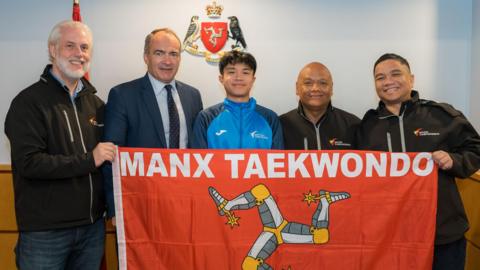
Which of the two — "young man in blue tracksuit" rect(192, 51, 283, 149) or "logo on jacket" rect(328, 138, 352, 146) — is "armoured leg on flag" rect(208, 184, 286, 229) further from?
"logo on jacket" rect(328, 138, 352, 146)

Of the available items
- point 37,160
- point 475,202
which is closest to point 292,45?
point 475,202

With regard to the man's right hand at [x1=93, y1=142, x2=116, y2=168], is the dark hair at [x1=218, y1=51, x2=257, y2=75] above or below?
above

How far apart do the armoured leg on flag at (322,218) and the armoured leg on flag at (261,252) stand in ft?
0.80

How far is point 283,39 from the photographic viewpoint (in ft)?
12.5

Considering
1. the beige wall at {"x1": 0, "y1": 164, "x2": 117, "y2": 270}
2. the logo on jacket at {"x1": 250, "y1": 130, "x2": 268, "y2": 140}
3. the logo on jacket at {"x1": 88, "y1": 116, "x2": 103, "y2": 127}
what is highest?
the logo on jacket at {"x1": 88, "y1": 116, "x2": 103, "y2": 127}

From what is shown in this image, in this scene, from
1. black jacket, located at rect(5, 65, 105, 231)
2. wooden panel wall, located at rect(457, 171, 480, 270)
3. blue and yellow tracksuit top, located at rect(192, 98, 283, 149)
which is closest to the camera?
black jacket, located at rect(5, 65, 105, 231)

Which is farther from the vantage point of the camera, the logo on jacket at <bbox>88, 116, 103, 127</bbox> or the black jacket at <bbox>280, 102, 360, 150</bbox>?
the black jacket at <bbox>280, 102, 360, 150</bbox>

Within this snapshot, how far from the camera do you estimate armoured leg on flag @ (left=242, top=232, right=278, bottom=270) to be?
248 cm

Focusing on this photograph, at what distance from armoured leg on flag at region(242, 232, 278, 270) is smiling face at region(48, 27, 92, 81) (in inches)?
57.2

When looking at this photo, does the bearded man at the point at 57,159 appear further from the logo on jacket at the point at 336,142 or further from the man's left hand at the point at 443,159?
the man's left hand at the point at 443,159

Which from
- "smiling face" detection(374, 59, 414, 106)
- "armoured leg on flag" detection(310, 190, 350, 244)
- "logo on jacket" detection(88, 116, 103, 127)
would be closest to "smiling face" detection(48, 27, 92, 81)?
"logo on jacket" detection(88, 116, 103, 127)

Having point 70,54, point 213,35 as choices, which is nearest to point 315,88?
point 213,35

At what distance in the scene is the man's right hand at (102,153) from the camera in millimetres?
2361

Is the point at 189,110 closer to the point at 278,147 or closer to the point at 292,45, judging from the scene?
the point at 278,147
